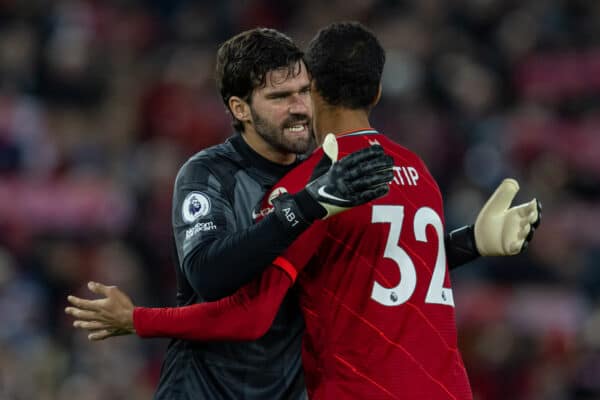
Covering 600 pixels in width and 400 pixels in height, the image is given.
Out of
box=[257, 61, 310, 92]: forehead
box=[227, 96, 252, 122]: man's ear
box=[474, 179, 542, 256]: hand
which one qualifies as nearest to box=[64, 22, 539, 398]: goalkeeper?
box=[474, 179, 542, 256]: hand

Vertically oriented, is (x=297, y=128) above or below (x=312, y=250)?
above

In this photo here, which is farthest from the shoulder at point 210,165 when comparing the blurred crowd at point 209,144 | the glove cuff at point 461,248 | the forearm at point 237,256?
the blurred crowd at point 209,144

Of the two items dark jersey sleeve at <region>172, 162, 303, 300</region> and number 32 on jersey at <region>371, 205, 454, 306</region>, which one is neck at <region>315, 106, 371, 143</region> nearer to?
number 32 on jersey at <region>371, 205, 454, 306</region>

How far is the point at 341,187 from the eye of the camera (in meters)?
3.90

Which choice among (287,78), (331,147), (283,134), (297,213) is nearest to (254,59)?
(287,78)

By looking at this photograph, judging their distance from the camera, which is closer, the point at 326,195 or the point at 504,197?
the point at 326,195

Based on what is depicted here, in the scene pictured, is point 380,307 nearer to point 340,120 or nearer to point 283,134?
point 340,120

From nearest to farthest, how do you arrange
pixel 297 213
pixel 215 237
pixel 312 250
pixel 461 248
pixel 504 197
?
pixel 297 213 < pixel 312 250 < pixel 215 237 < pixel 504 197 < pixel 461 248

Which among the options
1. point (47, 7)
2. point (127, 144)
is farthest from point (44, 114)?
point (47, 7)

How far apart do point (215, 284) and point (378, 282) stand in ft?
1.76

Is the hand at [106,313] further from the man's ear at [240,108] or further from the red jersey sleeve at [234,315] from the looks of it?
the man's ear at [240,108]

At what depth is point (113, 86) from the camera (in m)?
12.5

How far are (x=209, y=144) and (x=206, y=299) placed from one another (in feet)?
23.6

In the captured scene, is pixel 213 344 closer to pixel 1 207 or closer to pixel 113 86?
pixel 1 207
